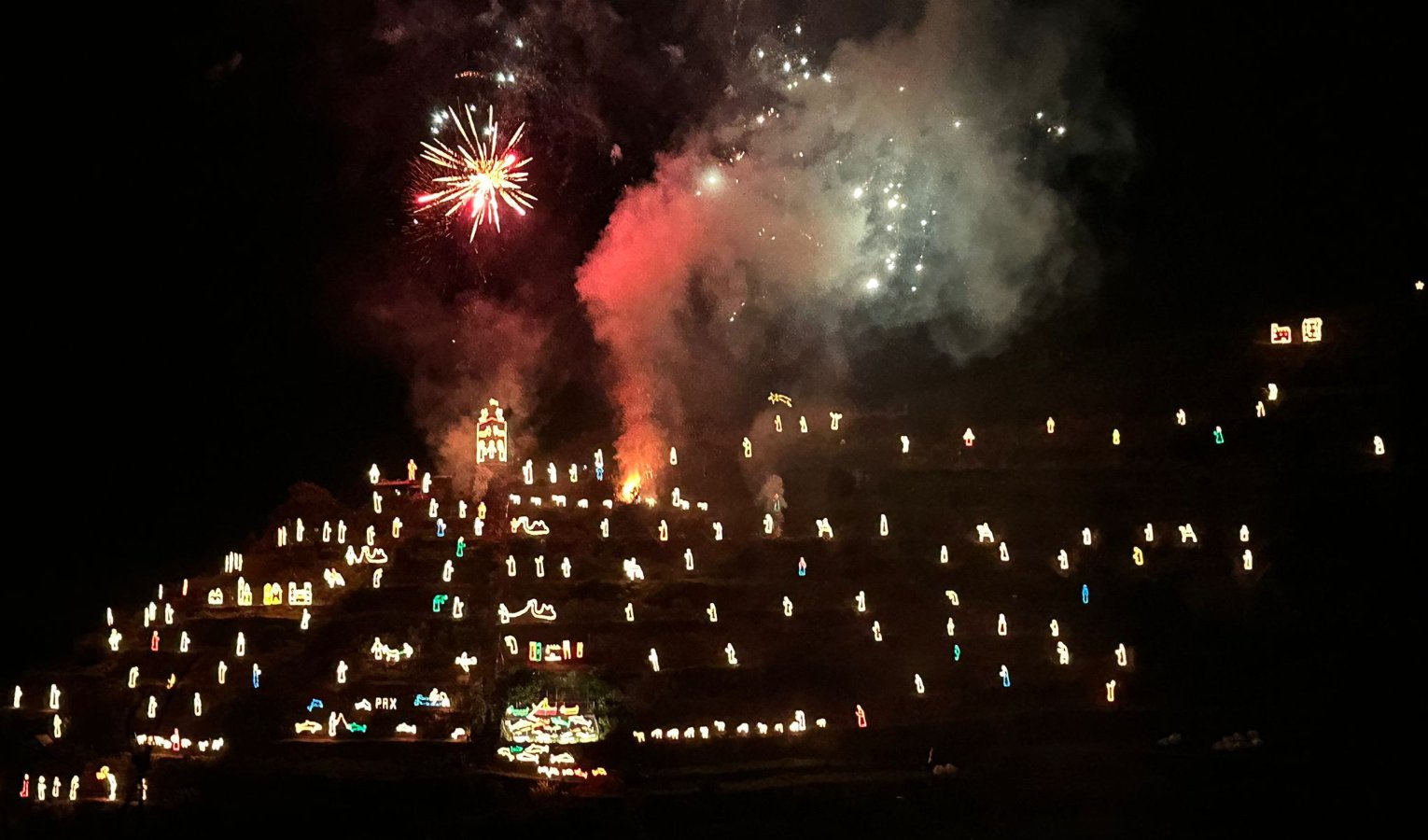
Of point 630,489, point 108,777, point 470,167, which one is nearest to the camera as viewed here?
point 108,777

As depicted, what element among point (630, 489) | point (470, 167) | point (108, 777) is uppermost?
point (470, 167)

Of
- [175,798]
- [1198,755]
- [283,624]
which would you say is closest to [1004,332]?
[1198,755]

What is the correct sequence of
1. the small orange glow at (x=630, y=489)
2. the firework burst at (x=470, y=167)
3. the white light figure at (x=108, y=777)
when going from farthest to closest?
the small orange glow at (x=630, y=489)
the firework burst at (x=470, y=167)
the white light figure at (x=108, y=777)

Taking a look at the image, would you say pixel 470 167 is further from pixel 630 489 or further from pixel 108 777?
pixel 108 777

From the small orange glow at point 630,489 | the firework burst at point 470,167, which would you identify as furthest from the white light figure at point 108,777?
the firework burst at point 470,167

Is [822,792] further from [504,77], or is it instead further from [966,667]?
[504,77]

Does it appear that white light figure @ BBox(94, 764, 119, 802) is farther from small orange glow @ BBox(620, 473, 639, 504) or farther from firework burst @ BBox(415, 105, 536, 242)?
firework burst @ BBox(415, 105, 536, 242)

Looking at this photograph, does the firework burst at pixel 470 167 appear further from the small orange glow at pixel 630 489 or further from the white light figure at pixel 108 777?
the white light figure at pixel 108 777

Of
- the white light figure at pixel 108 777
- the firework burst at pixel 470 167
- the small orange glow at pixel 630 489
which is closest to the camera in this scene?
the white light figure at pixel 108 777

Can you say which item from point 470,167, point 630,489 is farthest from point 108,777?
point 470,167
